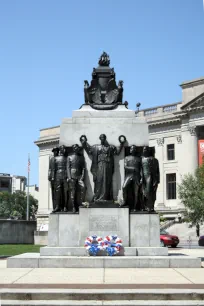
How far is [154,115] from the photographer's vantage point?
3447 inches

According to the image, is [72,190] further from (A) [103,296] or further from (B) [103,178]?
(A) [103,296]

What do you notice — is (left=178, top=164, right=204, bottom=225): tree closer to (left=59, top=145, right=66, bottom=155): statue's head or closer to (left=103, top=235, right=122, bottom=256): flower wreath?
(left=59, top=145, right=66, bottom=155): statue's head

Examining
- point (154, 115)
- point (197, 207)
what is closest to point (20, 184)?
point (154, 115)

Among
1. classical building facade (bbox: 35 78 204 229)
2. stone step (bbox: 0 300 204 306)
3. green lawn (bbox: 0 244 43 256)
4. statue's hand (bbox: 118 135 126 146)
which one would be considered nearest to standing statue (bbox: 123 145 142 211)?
statue's hand (bbox: 118 135 126 146)

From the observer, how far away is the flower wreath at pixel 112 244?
16.8 meters

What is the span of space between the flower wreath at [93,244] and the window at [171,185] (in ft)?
218

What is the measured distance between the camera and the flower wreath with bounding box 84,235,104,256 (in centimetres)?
1686

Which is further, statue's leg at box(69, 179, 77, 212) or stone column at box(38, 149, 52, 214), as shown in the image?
stone column at box(38, 149, 52, 214)

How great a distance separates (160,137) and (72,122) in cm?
6808

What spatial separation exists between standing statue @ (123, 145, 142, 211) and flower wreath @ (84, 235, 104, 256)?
6.26 ft

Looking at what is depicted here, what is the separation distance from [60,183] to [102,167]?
1.58 metres

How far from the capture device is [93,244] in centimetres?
1702

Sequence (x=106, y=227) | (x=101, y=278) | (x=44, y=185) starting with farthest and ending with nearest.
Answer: (x=44, y=185) → (x=106, y=227) → (x=101, y=278)

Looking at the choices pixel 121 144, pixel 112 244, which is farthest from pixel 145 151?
pixel 112 244
